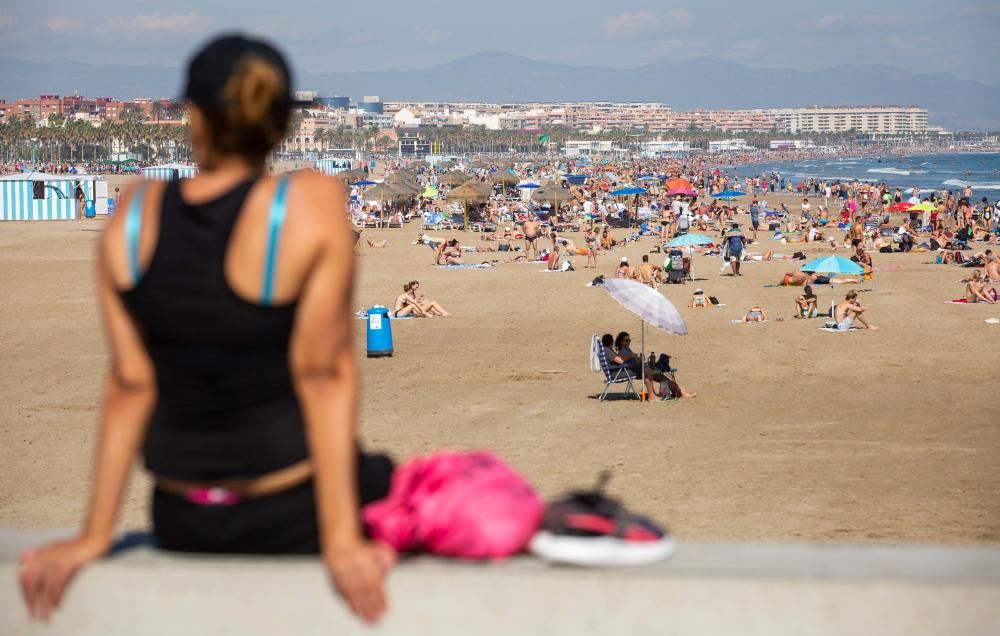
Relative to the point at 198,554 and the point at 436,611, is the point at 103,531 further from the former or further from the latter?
the point at 436,611

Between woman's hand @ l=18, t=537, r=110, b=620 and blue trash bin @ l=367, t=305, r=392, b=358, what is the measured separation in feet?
41.6

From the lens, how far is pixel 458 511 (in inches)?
90.0

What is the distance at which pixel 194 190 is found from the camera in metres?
2.24

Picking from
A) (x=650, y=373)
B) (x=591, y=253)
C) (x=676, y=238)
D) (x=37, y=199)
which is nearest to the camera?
(x=650, y=373)

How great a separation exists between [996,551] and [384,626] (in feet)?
3.42

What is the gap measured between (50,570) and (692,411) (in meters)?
10.1

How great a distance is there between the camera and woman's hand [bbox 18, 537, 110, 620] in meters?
2.22

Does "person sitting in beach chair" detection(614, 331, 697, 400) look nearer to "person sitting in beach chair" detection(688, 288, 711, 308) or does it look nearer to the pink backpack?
"person sitting in beach chair" detection(688, 288, 711, 308)

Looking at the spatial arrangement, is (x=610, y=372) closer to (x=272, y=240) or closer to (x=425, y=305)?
(x=425, y=305)

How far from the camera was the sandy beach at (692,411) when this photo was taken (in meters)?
8.19

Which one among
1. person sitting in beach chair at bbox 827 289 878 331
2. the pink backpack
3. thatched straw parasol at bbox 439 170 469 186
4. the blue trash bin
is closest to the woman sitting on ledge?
the pink backpack

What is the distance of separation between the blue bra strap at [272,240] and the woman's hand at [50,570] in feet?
1.79

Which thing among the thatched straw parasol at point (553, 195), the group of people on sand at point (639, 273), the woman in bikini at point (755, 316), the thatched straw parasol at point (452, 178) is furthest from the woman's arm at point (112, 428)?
the thatched straw parasol at point (452, 178)

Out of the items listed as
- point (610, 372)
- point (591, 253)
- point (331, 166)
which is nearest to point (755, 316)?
point (610, 372)
